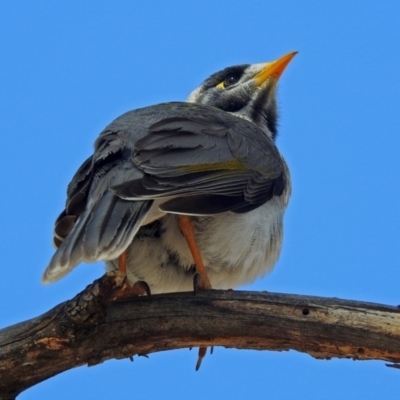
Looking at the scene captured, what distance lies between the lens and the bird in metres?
6.36

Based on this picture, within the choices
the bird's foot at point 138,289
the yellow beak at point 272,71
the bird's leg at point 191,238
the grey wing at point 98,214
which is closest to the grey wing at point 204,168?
the grey wing at point 98,214

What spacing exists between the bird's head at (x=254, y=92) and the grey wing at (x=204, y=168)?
5.32ft

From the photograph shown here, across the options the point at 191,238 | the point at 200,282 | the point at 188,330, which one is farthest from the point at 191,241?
the point at 188,330

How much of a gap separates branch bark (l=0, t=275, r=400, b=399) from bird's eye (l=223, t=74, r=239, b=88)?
14.7 ft

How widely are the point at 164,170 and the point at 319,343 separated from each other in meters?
1.78

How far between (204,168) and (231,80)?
360 cm

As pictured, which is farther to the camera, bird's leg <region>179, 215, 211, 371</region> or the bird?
bird's leg <region>179, 215, 211, 371</region>

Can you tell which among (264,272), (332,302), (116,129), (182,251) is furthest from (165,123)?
(332,302)

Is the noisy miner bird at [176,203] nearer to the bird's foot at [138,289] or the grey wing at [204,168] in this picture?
the grey wing at [204,168]

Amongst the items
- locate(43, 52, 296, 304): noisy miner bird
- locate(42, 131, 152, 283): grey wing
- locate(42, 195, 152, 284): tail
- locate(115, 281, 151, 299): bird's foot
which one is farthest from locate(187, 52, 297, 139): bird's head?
locate(42, 195, 152, 284): tail

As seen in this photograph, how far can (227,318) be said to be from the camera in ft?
20.9

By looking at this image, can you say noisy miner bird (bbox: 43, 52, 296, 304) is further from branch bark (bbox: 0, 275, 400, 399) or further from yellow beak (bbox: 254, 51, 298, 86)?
yellow beak (bbox: 254, 51, 298, 86)

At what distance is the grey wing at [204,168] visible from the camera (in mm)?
6559

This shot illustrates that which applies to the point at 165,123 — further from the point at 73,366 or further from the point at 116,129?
the point at 73,366
